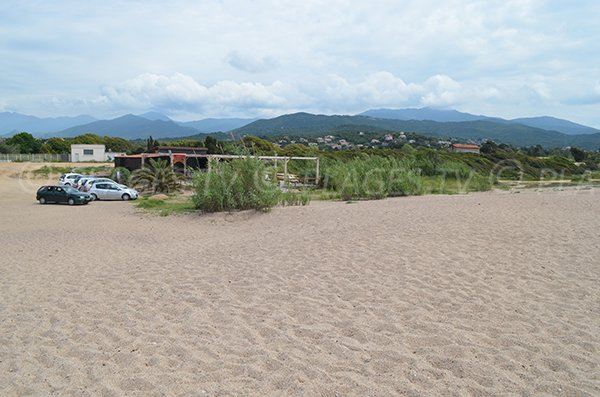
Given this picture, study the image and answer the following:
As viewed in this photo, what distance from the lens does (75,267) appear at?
26.9 feet

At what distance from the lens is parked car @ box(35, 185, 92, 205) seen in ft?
70.9

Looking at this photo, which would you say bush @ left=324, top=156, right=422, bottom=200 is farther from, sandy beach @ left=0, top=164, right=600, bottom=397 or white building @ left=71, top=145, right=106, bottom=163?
white building @ left=71, top=145, right=106, bottom=163

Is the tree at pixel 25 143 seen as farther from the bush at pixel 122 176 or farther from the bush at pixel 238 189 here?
the bush at pixel 238 189

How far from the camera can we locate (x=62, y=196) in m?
21.7

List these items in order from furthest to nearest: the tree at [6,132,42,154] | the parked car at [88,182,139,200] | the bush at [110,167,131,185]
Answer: the tree at [6,132,42,154] → the bush at [110,167,131,185] → the parked car at [88,182,139,200]

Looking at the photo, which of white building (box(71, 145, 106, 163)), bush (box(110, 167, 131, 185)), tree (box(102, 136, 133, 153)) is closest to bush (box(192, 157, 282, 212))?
bush (box(110, 167, 131, 185))

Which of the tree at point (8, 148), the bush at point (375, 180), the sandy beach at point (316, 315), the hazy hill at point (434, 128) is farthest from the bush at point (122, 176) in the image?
the hazy hill at point (434, 128)

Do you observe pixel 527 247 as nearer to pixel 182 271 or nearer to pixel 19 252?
pixel 182 271

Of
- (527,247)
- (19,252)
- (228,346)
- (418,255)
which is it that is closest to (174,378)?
(228,346)

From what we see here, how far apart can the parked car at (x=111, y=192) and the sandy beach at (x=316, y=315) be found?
1327 centimetres

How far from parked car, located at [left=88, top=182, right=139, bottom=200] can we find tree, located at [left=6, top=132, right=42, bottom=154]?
167ft

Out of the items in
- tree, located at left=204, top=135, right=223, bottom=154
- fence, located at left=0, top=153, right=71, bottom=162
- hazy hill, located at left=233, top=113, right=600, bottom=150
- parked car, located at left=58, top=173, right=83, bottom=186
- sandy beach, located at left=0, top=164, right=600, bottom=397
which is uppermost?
hazy hill, located at left=233, top=113, right=600, bottom=150

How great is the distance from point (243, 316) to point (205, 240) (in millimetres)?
6160

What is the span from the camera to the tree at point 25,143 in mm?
65812
